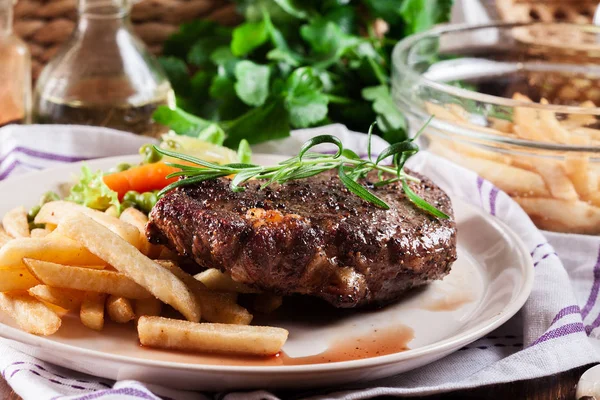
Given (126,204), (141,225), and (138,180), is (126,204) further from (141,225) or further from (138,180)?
(141,225)

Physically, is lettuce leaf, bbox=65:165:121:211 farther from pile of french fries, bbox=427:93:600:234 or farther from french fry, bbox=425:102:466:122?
pile of french fries, bbox=427:93:600:234

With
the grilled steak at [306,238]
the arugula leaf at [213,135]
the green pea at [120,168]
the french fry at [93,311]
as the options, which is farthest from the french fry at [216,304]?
the arugula leaf at [213,135]

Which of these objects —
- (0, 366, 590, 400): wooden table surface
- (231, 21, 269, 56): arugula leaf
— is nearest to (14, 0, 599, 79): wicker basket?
(231, 21, 269, 56): arugula leaf

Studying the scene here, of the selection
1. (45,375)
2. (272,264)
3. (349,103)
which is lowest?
(349,103)

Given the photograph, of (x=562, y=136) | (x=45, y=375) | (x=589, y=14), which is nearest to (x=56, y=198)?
(x=45, y=375)

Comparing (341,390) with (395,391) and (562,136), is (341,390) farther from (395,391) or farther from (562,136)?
(562,136)

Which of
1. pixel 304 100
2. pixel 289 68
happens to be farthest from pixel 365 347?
pixel 289 68
